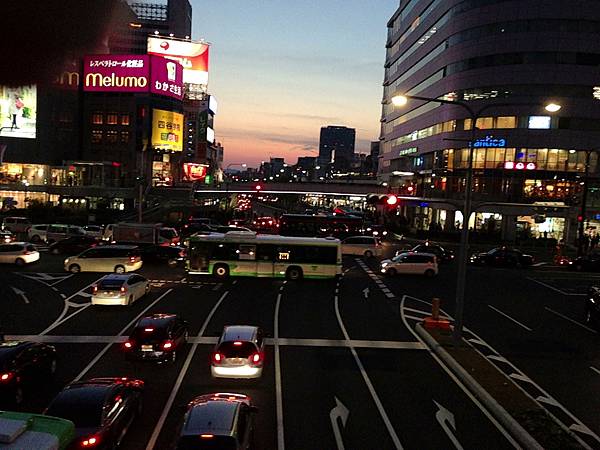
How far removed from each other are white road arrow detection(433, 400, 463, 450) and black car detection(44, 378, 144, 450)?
765 cm

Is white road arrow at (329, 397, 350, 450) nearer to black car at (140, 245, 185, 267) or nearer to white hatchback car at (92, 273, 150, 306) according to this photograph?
white hatchback car at (92, 273, 150, 306)

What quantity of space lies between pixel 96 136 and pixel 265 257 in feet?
248

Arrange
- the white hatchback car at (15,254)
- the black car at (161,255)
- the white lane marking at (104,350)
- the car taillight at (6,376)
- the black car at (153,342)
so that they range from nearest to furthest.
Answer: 1. the car taillight at (6,376)
2. the white lane marking at (104,350)
3. the black car at (153,342)
4. the white hatchback car at (15,254)
5. the black car at (161,255)

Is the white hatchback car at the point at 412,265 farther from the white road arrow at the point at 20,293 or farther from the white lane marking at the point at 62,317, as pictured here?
the white road arrow at the point at 20,293

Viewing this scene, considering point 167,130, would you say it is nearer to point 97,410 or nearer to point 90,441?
point 97,410

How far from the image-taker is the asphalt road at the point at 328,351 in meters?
12.8

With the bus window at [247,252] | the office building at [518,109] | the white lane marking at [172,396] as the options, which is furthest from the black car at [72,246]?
the office building at [518,109]

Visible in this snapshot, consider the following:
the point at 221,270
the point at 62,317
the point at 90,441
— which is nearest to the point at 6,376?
the point at 90,441

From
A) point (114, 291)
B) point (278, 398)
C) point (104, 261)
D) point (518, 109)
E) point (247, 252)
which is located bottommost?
point (278, 398)

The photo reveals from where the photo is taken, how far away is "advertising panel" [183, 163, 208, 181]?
11244 centimetres

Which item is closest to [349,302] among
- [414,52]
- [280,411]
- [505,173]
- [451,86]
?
[280,411]

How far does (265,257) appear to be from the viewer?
33.2 meters

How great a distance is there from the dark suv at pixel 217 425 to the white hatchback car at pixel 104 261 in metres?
23.7

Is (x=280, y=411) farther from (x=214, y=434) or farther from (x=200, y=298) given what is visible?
(x=200, y=298)
